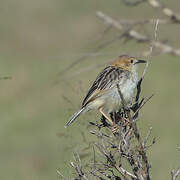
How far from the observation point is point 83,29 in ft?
90.3

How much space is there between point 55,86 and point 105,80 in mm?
11162

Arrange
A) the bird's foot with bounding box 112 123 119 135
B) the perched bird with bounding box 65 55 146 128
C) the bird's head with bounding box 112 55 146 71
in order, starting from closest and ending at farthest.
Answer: the bird's foot with bounding box 112 123 119 135
the perched bird with bounding box 65 55 146 128
the bird's head with bounding box 112 55 146 71

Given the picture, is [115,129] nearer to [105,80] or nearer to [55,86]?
[105,80]

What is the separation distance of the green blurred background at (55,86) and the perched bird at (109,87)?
0.52 ft

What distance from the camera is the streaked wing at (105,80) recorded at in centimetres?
818

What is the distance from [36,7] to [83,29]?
4.35 metres

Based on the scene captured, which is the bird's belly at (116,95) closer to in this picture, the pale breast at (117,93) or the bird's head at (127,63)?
the pale breast at (117,93)

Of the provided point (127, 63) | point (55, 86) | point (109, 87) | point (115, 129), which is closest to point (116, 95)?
point (109, 87)

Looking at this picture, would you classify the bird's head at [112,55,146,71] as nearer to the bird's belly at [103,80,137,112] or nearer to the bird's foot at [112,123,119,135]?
the bird's belly at [103,80,137,112]

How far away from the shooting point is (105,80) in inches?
321

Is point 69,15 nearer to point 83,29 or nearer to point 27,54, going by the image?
point 83,29

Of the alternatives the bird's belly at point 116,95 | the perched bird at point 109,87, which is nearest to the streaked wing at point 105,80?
the perched bird at point 109,87

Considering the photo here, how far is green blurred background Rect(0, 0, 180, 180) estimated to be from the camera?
12.5 metres

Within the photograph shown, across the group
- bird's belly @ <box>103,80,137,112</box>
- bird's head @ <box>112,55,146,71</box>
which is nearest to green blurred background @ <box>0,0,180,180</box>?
bird's belly @ <box>103,80,137,112</box>
